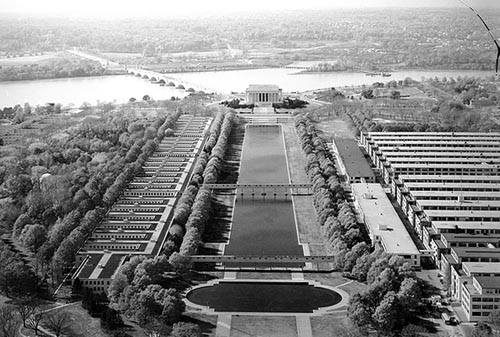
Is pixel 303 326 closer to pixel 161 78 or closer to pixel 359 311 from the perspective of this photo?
pixel 359 311

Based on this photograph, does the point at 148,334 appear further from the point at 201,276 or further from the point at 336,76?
the point at 336,76

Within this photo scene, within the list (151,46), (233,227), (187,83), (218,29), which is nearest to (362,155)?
(233,227)

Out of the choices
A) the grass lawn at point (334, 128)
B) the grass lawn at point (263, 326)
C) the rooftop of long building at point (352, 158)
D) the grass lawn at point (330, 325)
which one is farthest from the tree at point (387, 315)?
the grass lawn at point (334, 128)

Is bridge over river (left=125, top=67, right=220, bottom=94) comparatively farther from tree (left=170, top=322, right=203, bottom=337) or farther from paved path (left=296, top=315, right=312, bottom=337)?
tree (left=170, top=322, right=203, bottom=337)

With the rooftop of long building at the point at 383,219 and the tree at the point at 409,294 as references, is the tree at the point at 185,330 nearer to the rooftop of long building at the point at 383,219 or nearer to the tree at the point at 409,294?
the tree at the point at 409,294

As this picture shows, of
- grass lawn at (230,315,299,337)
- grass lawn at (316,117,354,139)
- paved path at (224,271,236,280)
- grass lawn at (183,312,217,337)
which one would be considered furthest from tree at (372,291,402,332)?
grass lawn at (316,117,354,139)
